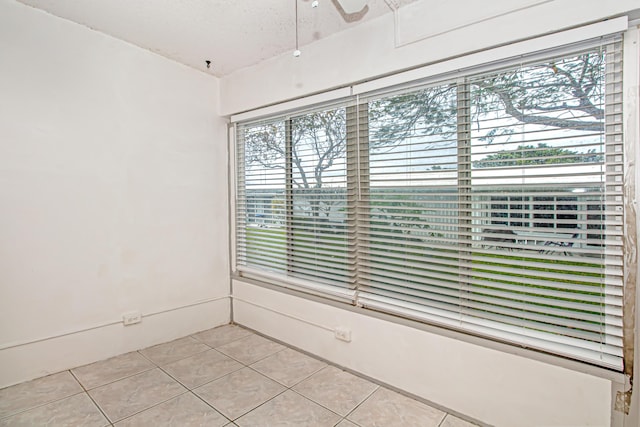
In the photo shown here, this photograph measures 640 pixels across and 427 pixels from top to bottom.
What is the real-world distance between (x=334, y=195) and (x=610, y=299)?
167 cm

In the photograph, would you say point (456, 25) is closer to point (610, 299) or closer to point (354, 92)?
point (354, 92)

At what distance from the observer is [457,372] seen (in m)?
1.92

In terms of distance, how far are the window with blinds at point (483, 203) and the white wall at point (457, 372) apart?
0.11m

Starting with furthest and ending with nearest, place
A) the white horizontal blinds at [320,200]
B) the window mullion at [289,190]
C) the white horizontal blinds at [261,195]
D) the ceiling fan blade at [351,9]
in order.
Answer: the white horizontal blinds at [261,195], the window mullion at [289,190], the white horizontal blinds at [320,200], the ceiling fan blade at [351,9]

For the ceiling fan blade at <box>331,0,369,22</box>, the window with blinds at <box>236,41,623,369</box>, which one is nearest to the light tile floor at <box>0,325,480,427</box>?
the window with blinds at <box>236,41,623,369</box>

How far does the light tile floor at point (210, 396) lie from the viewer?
6.18 feet

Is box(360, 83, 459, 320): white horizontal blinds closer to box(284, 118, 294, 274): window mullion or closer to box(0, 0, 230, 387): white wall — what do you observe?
box(284, 118, 294, 274): window mullion

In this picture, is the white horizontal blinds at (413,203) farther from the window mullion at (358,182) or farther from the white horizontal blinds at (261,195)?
the white horizontal blinds at (261,195)

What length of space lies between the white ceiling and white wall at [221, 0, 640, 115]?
0.33 ft

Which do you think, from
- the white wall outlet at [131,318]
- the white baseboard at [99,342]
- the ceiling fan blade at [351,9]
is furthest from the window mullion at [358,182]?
the white wall outlet at [131,318]

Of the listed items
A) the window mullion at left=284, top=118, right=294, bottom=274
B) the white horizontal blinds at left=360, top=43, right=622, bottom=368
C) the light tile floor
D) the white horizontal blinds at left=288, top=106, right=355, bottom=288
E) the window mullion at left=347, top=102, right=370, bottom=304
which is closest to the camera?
the white horizontal blinds at left=360, top=43, right=622, bottom=368

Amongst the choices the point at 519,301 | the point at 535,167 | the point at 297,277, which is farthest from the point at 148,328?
the point at 535,167

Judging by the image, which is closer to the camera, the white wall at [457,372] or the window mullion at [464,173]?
the white wall at [457,372]

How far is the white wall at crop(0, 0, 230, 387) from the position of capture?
2.18 m
